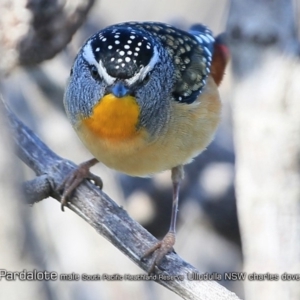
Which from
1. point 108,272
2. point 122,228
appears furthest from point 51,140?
point 122,228

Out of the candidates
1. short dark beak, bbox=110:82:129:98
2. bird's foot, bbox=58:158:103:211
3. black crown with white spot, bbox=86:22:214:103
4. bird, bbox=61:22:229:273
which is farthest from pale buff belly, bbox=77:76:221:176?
short dark beak, bbox=110:82:129:98

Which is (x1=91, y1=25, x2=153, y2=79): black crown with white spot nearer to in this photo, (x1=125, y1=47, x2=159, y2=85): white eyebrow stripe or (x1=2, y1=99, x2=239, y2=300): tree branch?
(x1=125, y1=47, x2=159, y2=85): white eyebrow stripe

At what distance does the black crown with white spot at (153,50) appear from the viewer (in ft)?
9.75

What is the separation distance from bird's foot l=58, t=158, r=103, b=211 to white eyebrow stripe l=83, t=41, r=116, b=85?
717 mm

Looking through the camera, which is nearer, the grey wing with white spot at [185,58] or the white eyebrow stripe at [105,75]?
the white eyebrow stripe at [105,75]

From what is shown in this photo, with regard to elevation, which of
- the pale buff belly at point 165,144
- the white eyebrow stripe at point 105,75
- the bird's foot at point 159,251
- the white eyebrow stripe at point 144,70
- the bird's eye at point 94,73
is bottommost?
the bird's foot at point 159,251

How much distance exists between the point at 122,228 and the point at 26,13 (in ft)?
4.51

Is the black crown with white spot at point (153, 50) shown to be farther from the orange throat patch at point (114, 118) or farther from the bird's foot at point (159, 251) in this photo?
the bird's foot at point (159, 251)

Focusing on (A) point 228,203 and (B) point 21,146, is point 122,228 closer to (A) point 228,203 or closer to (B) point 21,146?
(B) point 21,146

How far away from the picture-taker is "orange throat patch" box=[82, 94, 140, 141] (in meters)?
2.96

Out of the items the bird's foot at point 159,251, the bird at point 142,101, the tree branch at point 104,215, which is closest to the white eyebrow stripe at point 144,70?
the bird at point 142,101

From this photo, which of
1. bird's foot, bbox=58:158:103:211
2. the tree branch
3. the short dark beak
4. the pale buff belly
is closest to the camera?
the tree branch

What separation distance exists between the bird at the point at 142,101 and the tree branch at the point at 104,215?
68 mm

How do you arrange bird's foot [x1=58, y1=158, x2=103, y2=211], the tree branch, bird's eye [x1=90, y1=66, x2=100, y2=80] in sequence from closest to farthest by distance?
the tree branch
bird's eye [x1=90, y1=66, x2=100, y2=80]
bird's foot [x1=58, y1=158, x2=103, y2=211]
